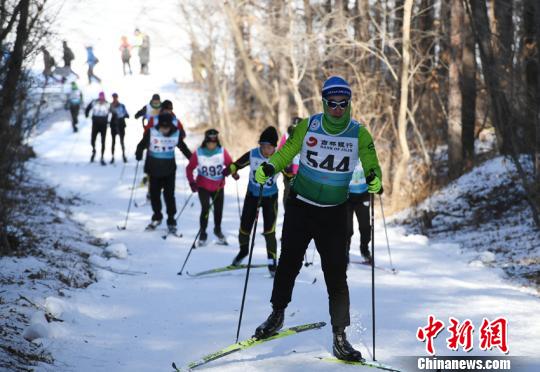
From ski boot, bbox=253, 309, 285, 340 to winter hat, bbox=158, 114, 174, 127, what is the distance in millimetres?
7048

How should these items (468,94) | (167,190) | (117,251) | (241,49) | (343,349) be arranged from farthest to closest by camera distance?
(241,49)
(468,94)
(167,190)
(117,251)
(343,349)

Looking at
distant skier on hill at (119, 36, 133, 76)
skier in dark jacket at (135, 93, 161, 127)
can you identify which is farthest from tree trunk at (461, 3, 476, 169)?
distant skier on hill at (119, 36, 133, 76)

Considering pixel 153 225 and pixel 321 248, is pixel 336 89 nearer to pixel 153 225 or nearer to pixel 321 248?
pixel 321 248

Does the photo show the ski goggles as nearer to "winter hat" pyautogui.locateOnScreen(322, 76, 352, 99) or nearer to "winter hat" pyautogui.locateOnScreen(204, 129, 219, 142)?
"winter hat" pyautogui.locateOnScreen(322, 76, 352, 99)

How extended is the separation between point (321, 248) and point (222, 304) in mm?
2352

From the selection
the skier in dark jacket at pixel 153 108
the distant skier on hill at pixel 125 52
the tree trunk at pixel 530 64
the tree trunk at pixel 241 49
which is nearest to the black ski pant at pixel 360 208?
the tree trunk at pixel 530 64

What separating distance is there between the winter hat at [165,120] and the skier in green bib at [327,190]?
685cm

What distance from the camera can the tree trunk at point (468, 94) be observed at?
18828 mm

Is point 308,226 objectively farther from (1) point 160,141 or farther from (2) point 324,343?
(1) point 160,141

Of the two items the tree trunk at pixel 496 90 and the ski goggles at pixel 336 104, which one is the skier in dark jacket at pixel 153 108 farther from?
the ski goggles at pixel 336 104

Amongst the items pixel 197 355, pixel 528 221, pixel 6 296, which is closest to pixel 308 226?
pixel 197 355

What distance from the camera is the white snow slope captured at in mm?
5594

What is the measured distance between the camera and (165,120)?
12.1m

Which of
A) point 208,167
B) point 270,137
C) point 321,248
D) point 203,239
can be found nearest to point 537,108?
point 270,137
